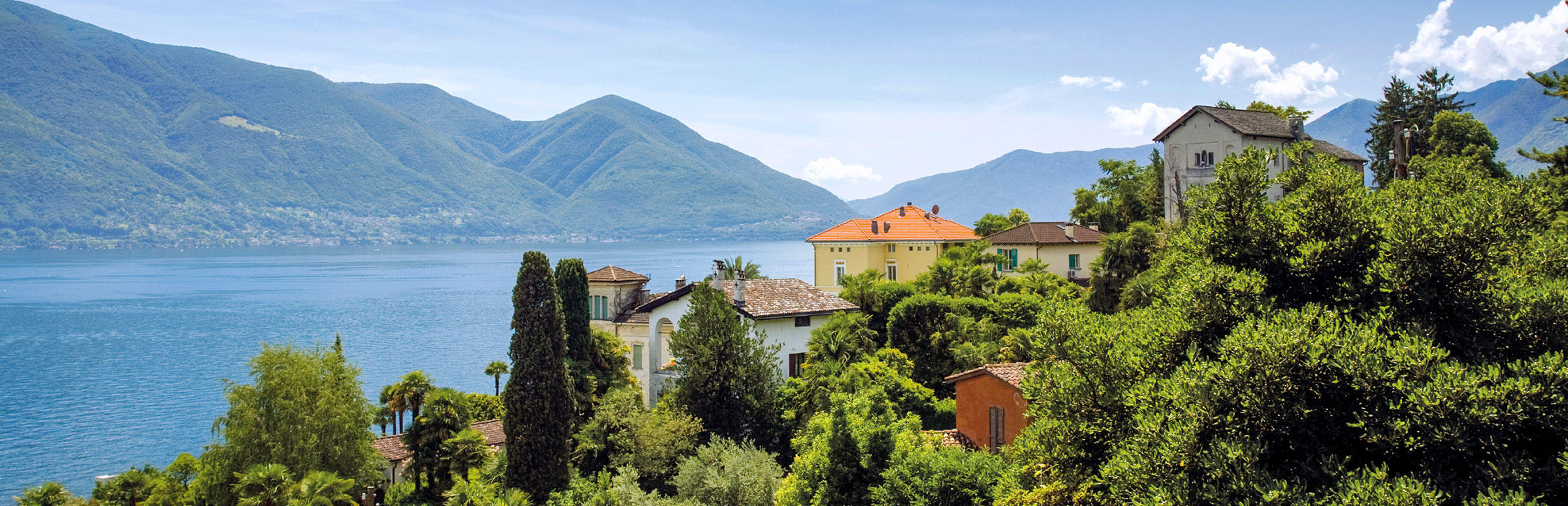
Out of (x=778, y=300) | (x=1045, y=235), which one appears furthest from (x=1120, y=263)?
(x=1045, y=235)

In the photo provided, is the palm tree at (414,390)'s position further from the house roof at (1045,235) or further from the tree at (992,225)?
the tree at (992,225)

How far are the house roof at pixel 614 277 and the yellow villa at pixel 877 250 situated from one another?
12.7 meters

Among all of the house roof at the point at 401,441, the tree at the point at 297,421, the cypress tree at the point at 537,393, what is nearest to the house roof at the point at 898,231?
the house roof at the point at 401,441

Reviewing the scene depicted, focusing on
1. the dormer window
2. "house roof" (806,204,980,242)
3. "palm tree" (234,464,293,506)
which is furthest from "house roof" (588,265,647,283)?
the dormer window

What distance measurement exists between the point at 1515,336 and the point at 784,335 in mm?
30592

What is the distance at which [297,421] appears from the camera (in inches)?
1321

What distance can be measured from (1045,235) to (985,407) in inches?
1198

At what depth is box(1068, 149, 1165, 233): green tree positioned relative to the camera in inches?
2035

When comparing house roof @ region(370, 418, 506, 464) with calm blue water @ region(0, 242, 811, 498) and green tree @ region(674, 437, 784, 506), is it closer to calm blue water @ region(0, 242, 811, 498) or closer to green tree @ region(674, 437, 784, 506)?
calm blue water @ region(0, 242, 811, 498)

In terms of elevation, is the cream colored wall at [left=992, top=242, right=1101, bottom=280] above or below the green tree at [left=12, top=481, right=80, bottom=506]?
above

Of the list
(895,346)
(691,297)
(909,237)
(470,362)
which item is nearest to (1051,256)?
(909,237)

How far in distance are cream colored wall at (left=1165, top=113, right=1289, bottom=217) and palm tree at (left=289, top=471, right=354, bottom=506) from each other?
35.6 meters

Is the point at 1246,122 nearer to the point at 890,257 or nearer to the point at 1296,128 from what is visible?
the point at 1296,128

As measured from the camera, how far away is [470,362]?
90250mm
